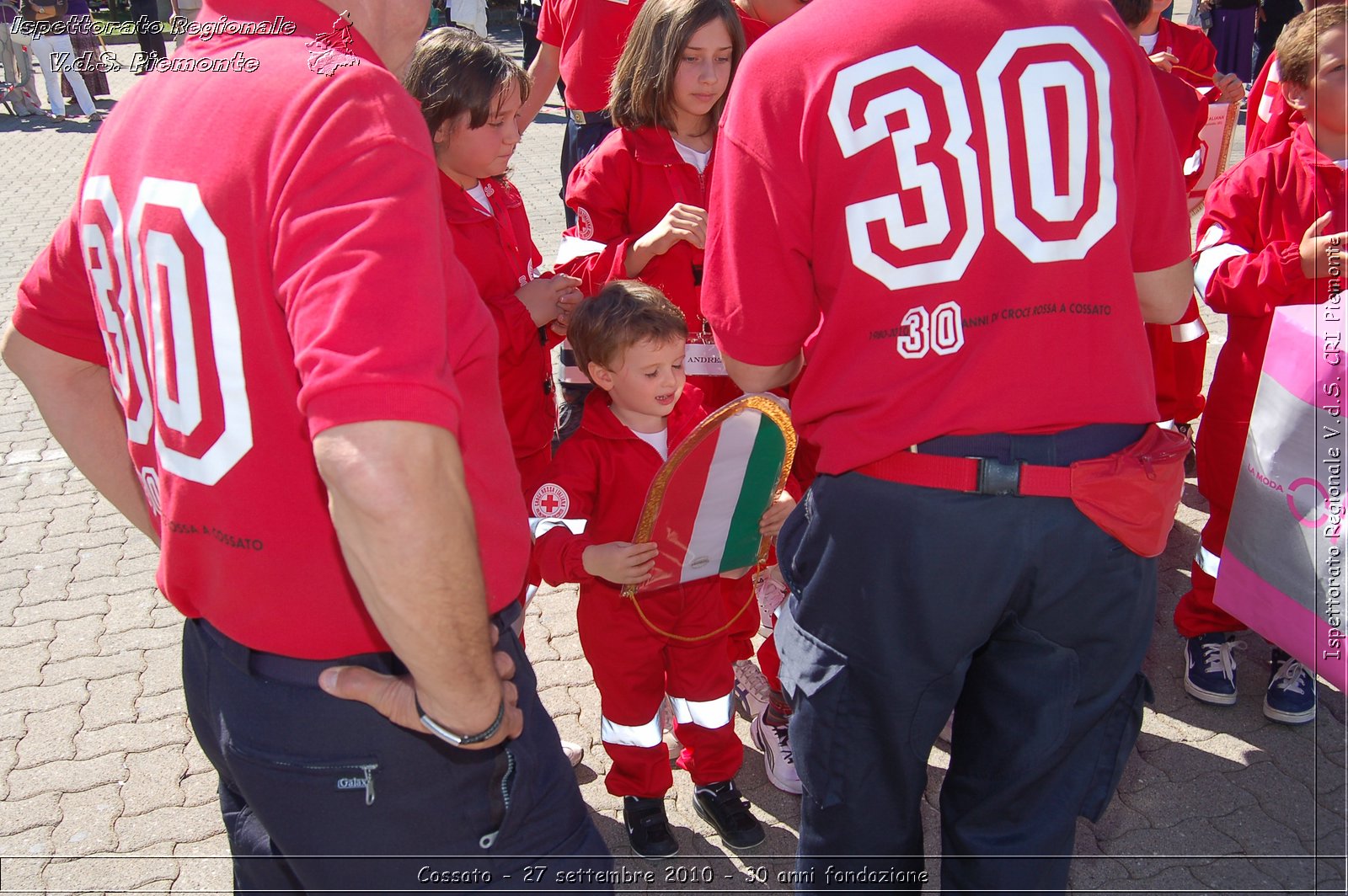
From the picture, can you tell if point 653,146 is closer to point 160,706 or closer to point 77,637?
point 160,706

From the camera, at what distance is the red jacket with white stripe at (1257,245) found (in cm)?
286

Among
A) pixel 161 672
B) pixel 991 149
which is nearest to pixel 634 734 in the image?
pixel 991 149

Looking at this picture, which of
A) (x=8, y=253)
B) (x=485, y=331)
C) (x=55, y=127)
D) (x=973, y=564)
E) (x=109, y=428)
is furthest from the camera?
(x=55, y=127)

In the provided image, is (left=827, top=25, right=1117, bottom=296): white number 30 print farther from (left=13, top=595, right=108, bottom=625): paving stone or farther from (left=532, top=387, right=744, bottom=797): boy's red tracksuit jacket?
(left=13, top=595, right=108, bottom=625): paving stone

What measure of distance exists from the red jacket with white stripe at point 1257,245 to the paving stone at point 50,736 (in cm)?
357

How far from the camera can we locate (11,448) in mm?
5535

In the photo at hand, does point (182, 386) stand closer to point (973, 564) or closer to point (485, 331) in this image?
point (485, 331)

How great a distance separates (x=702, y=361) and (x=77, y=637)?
2517 mm

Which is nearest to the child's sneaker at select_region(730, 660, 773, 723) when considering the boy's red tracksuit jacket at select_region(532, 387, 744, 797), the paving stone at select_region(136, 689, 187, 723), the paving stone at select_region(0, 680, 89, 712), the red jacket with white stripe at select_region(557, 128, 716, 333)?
the boy's red tracksuit jacket at select_region(532, 387, 744, 797)

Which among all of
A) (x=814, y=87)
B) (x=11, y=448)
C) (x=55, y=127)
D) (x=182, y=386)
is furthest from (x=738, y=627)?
(x=55, y=127)

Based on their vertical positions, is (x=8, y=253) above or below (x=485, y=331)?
below

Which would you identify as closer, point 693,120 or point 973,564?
point 973,564

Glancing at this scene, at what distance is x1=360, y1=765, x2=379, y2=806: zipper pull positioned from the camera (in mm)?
1477

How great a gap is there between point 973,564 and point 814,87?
2.63 ft
